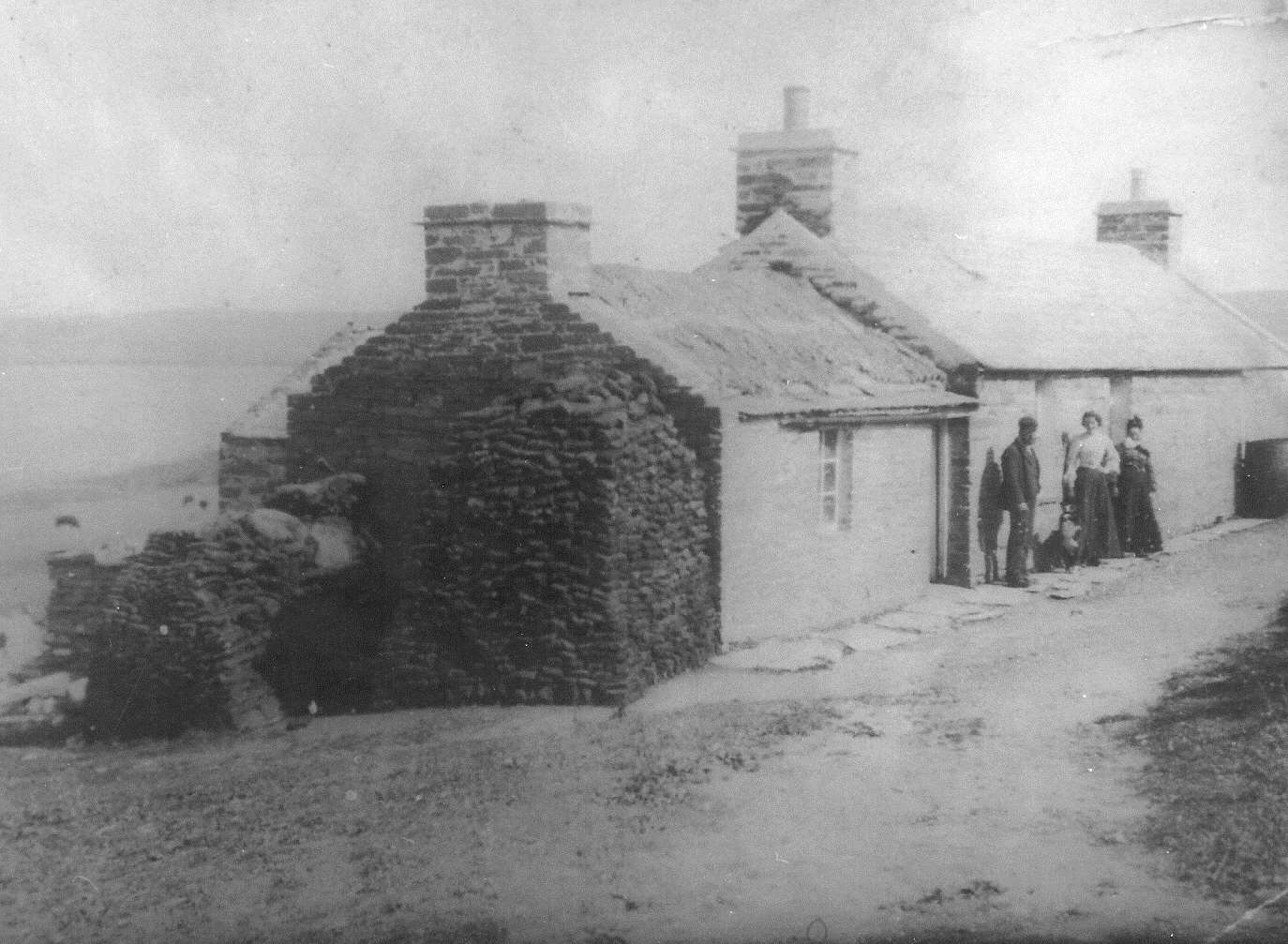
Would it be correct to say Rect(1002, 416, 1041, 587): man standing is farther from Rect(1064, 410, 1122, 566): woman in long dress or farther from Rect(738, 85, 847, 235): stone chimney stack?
Rect(738, 85, 847, 235): stone chimney stack

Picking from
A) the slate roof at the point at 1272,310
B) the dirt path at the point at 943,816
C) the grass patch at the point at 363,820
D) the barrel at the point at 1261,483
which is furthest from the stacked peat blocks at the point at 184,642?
the slate roof at the point at 1272,310

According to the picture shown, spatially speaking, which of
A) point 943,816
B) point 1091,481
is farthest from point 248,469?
point 943,816

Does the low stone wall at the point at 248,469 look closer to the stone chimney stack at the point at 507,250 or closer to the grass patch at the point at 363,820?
the stone chimney stack at the point at 507,250

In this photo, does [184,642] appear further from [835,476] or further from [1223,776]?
[1223,776]

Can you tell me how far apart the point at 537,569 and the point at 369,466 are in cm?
322

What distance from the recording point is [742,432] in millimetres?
13266

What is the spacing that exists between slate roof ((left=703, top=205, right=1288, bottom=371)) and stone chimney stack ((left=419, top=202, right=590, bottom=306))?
18.0ft

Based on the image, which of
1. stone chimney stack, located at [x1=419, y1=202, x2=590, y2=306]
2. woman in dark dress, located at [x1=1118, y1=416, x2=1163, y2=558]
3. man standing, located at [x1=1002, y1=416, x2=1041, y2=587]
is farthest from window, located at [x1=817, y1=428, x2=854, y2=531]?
woman in dark dress, located at [x1=1118, y1=416, x2=1163, y2=558]

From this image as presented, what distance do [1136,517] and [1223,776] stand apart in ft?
38.0

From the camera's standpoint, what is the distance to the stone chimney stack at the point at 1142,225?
26094 mm

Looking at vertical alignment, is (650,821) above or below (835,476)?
below

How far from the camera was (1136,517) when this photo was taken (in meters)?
19.2

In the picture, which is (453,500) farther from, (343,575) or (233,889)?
(233,889)

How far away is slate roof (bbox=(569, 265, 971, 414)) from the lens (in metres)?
13.4
